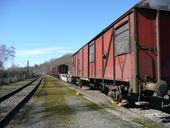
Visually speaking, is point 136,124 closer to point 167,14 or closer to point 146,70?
point 146,70

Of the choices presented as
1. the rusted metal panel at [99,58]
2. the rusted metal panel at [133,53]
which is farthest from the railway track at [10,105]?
the rusted metal panel at [133,53]

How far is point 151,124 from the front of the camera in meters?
9.38

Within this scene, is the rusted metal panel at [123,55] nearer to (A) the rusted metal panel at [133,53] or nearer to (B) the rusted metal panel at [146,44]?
(A) the rusted metal panel at [133,53]

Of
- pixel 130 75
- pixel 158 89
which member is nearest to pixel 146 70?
pixel 130 75

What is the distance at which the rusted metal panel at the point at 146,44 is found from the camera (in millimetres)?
11383

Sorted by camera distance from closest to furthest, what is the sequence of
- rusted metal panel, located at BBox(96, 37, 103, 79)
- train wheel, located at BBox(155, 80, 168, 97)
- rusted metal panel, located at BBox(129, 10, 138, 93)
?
1. train wheel, located at BBox(155, 80, 168, 97)
2. rusted metal panel, located at BBox(129, 10, 138, 93)
3. rusted metal panel, located at BBox(96, 37, 103, 79)

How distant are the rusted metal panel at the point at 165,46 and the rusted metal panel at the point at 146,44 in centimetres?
25

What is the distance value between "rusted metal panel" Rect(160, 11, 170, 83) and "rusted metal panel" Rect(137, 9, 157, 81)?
0.82 feet

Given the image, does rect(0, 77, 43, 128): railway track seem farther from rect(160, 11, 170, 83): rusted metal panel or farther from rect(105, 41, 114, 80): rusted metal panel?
rect(160, 11, 170, 83): rusted metal panel

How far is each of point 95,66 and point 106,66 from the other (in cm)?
380

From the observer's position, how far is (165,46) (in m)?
11.4

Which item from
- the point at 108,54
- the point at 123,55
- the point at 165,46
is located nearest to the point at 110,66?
the point at 108,54

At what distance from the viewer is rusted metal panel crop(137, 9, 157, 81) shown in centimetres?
1138

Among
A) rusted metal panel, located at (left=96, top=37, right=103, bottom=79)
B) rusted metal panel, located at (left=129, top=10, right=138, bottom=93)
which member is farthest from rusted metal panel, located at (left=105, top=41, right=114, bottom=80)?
rusted metal panel, located at (left=129, top=10, right=138, bottom=93)
